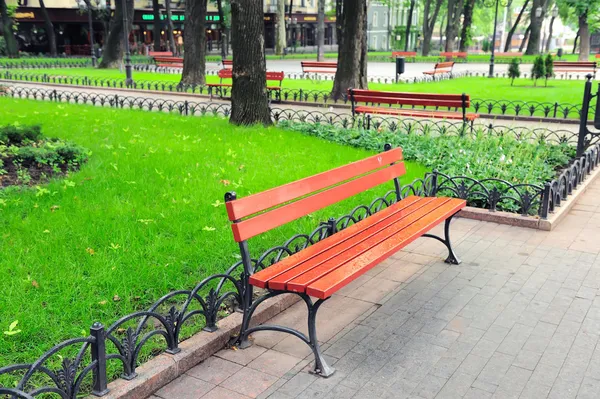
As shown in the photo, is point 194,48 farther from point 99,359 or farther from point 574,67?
point 99,359

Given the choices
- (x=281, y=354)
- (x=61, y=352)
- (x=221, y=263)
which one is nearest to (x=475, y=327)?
(x=281, y=354)

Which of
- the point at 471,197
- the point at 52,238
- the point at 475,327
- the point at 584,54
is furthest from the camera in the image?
the point at 584,54

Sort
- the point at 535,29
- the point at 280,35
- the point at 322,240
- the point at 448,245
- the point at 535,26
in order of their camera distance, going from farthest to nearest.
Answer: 1. the point at 280,35
2. the point at 535,29
3. the point at 535,26
4. the point at 448,245
5. the point at 322,240

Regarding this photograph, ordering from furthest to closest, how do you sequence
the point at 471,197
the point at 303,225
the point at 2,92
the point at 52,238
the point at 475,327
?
the point at 2,92 < the point at 471,197 < the point at 303,225 < the point at 52,238 < the point at 475,327

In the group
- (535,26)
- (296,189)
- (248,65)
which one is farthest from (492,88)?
(535,26)

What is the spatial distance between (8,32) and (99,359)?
1593 inches

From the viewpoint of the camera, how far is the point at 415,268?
5594mm

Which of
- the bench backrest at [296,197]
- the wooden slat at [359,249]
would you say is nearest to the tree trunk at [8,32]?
the bench backrest at [296,197]

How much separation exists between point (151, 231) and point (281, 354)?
2.07m

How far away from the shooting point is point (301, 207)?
4508 millimetres

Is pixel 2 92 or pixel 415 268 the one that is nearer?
pixel 415 268

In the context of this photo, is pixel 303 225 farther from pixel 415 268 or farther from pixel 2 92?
pixel 2 92

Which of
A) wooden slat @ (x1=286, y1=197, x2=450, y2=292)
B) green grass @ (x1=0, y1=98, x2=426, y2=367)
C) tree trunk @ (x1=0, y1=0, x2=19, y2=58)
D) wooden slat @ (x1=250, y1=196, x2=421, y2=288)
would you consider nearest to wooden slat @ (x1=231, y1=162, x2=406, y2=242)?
wooden slat @ (x1=250, y1=196, x2=421, y2=288)

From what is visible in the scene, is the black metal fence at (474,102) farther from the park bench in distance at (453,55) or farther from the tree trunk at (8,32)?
the park bench in distance at (453,55)
